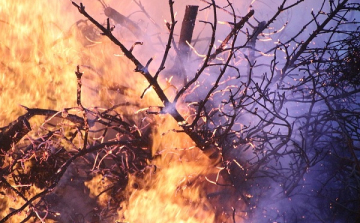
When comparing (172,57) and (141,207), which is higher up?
(172,57)

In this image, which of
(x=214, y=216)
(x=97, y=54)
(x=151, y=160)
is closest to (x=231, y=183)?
(x=214, y=216)

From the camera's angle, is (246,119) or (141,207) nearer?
(141,207)

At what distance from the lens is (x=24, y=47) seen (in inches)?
204

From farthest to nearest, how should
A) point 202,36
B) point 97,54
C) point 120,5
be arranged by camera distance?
point 202,36 < point 120,5 < point 97,54

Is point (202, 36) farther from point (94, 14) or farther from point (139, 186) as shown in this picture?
point (139, 186)

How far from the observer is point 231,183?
165 inches

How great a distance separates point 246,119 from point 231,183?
134 cm

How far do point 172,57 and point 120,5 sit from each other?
1.82 metres

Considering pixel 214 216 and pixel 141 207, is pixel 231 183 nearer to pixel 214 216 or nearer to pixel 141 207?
pixel 214 216

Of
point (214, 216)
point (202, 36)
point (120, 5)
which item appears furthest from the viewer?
point (202, 36)

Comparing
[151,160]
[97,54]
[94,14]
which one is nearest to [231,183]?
[151,160]

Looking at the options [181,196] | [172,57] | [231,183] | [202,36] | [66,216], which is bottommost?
[66,216]

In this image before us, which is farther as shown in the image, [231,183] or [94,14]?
[94,14]

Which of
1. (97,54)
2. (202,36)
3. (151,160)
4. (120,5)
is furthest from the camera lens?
(202,36)
